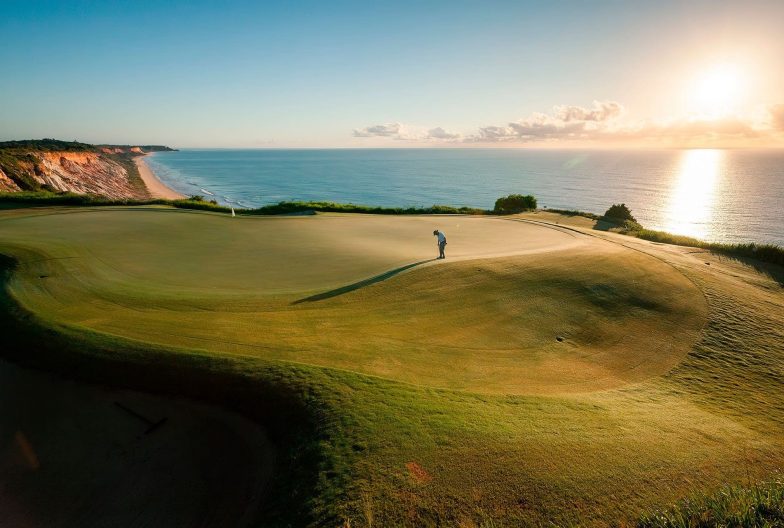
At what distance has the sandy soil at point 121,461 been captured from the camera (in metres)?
5.67

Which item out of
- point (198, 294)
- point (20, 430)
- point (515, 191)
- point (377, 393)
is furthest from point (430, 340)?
point (515, 191)

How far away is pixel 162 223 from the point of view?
2314 centimetres

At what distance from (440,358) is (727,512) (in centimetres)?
585

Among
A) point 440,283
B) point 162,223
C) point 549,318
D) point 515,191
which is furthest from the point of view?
point 515,191

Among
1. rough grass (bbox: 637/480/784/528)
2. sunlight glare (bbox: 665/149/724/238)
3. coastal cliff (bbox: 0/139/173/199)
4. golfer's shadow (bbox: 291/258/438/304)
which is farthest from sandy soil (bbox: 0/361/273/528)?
sunlight glare (bbox: 665/149/724/238)

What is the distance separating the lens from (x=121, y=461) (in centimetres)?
641

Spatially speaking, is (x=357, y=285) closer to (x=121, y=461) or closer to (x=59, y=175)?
(x=121, y=461)

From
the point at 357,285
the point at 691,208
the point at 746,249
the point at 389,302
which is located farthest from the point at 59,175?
the point at 691,208

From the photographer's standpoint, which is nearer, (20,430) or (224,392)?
(20,430)

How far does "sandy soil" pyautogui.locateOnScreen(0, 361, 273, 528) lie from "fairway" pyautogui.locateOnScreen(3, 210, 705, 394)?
1.93 m

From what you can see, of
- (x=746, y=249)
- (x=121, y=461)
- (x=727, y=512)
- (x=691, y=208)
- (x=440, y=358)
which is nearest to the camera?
(x=727, y=512)

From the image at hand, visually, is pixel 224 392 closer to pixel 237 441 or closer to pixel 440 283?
pixel 237 441

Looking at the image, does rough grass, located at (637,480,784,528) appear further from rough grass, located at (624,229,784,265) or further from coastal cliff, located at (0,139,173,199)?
coastal cliff, located at (0,139,173,199)

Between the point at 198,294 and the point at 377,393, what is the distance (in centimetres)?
833
